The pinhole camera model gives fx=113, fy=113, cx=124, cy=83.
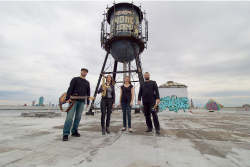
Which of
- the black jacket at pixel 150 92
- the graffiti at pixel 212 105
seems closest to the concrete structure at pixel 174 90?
the black jacket at pixel 150 92

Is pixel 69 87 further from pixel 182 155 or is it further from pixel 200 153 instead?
pixel 200 153

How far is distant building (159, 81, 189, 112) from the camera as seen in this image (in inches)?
467

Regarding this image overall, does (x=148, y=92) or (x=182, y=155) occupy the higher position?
(x=148, y=92)

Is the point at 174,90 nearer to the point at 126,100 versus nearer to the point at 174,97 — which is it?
the point at 174,97

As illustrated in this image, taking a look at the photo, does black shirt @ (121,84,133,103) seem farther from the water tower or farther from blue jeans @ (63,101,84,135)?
the water tower

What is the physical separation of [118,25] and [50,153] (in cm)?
1150

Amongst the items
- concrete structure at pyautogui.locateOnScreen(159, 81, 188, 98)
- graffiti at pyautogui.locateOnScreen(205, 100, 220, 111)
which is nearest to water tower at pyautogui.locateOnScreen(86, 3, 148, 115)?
concrete structure at pyautogui.locateOnScreen(159, 81, 188, 98)

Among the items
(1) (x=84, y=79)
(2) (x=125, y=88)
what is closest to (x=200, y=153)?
(2) (x=125, y=88)

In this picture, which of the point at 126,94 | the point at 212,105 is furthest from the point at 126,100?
the point at 212,105

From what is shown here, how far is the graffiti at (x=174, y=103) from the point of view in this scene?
11788mm

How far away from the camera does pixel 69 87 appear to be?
2656 millimetres

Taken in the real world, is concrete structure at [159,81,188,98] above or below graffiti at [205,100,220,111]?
above

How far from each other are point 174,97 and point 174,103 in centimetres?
64

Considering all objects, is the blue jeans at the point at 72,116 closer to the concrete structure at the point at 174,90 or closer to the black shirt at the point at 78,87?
the black shirt at the point at 78,87
